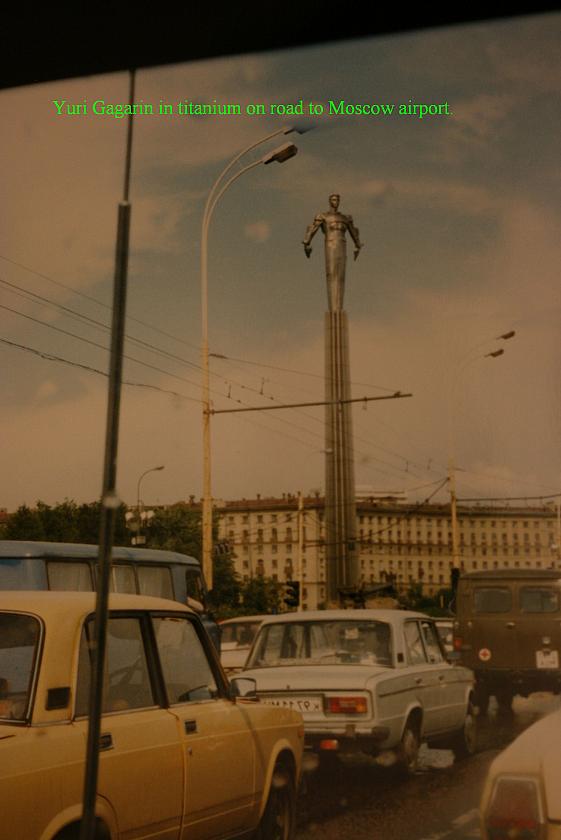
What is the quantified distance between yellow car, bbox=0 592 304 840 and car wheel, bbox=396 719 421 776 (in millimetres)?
2681

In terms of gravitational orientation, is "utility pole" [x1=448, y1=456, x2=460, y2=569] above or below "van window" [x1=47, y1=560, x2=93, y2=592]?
above

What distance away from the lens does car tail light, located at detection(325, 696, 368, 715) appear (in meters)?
7.95

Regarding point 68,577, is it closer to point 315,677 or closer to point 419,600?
point 315,677

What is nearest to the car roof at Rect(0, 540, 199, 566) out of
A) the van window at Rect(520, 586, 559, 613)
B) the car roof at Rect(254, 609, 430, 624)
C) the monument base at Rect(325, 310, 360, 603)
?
the car roof at Rect(254, 609, 430, 624)

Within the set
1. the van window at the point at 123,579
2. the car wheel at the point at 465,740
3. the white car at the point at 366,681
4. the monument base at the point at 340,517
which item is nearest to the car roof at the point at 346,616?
the white car at the point at 366,681

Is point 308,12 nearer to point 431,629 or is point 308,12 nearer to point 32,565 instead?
point 431,629

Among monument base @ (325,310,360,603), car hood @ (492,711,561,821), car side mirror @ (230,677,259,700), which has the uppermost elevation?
monument base @ (325,310,360,603)

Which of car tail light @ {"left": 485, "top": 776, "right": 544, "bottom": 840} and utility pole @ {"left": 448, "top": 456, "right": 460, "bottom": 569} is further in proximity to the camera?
utility pole @ {"left": 448, "top": 456, "right": 460, "bottom": 569}

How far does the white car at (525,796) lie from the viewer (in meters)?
3.10

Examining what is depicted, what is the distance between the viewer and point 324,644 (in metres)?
8.81

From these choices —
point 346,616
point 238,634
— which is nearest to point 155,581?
point 238,634

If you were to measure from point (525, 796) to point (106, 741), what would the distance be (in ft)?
5.45

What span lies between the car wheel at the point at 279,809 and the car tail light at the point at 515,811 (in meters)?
2.42

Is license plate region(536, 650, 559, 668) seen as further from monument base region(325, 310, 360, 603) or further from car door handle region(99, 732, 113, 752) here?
monument base region(325, 310, 360, 603)
